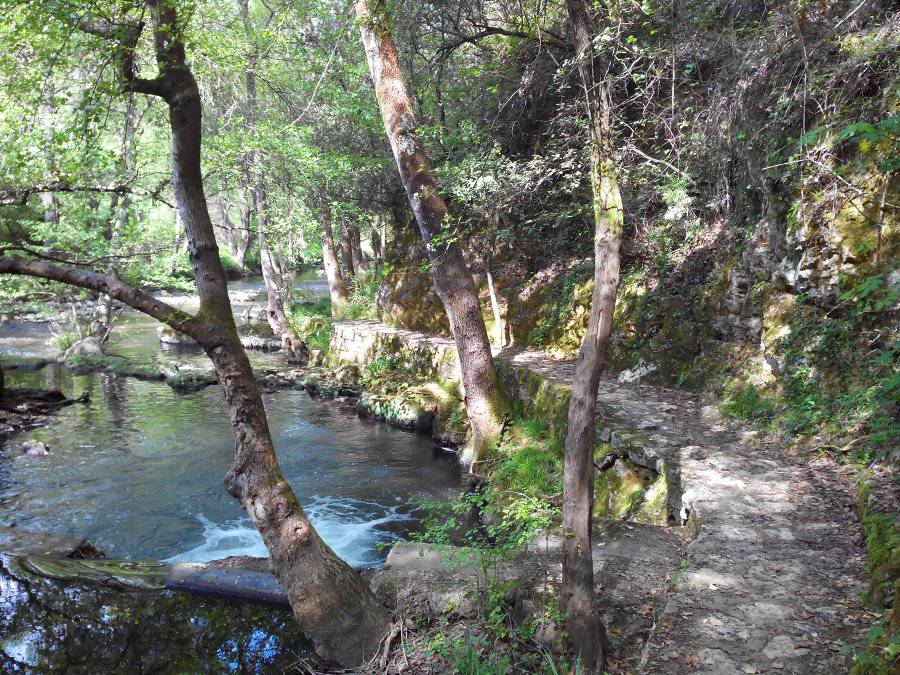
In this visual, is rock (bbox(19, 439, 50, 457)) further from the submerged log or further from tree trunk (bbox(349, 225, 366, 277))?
tree trunk (bbox(349, 225, 366, 277))

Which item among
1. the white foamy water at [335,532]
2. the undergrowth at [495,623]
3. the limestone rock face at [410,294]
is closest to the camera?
the undergrowth at [495,623]

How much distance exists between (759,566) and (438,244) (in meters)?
5.58

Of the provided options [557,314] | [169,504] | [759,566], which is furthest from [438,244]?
[759,566]

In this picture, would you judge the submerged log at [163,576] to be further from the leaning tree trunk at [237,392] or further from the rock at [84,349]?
the rock at [84,349]

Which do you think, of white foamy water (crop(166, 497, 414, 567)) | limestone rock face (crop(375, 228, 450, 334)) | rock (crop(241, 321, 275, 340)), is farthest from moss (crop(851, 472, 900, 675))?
rock (crop(241, 321, 275, 340))

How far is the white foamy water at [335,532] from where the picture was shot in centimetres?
659

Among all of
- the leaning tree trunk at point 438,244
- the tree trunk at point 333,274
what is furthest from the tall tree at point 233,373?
the tree trunk at point 333,274

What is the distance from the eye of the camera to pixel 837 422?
525cm

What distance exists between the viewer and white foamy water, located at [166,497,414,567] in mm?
6586

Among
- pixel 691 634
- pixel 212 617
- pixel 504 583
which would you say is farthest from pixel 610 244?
pixel 212 617

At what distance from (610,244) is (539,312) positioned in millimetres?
7794

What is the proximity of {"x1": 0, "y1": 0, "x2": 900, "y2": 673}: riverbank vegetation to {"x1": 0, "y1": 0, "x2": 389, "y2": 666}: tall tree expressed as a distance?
2 centimetres

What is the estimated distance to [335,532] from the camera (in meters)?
7.14

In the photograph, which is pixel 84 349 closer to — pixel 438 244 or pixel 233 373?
pixel 438 244
